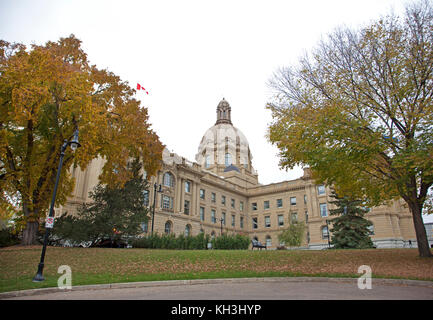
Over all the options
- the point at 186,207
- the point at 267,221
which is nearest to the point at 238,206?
the point at 267,221

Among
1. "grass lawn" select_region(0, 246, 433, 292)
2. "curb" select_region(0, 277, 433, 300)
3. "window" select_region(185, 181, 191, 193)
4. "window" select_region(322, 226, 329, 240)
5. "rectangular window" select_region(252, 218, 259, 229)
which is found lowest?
"curb" select_region(0, 277, 433, 300)

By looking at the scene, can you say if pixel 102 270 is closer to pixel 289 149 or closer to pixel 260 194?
pixel 289 149

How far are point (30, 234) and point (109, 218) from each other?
5.36 m

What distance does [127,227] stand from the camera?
24.4 m

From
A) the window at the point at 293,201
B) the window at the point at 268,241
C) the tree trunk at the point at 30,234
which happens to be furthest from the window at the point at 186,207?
the tree trunk at the point at 30,234

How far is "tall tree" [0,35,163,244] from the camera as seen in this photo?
17219 millimetres

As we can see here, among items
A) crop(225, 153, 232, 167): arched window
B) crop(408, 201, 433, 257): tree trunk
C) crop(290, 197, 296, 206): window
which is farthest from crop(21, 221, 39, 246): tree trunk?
crop(225, 153, 232, 167): arched window

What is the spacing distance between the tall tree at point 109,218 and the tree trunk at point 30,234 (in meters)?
1.56

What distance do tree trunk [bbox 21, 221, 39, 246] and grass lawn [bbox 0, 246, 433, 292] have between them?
188 cm

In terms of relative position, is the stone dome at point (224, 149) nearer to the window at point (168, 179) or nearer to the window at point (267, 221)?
the window at point (267, 221)

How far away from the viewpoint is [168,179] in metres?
50.1

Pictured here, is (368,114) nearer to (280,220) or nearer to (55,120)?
(55,120)

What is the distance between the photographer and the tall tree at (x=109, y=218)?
21906mm

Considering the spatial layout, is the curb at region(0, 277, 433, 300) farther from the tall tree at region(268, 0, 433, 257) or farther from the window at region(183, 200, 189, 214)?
the window at region(183, 200, 189, 214)
